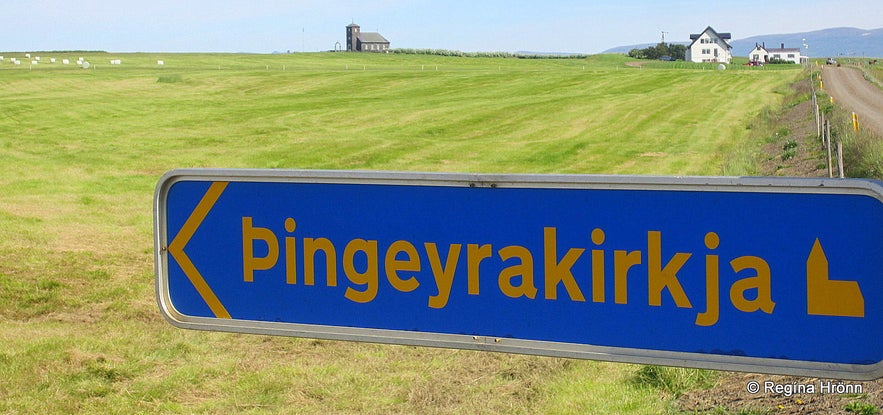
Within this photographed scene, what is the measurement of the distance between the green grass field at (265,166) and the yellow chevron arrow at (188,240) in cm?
177

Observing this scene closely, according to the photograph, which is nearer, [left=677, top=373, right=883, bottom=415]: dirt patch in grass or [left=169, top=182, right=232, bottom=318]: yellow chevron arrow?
[left=169, top=182, right=232, bottom=318]: yellow chevron arrow

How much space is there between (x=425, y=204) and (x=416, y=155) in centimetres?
2215

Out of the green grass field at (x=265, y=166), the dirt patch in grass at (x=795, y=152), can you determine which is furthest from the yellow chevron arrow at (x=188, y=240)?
the dirt patch in grass at (x=795, y=152)

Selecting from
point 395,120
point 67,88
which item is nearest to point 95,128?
point 395,120

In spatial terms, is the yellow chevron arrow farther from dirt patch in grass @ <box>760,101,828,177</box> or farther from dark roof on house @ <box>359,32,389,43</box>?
dark roof on house @ <box>359,32,389,43</box>

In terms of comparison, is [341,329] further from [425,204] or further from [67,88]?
[67,88]

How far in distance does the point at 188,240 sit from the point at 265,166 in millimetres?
19871

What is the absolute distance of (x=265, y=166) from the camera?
21578mm

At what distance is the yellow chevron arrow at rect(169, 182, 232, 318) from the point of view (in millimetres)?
2074

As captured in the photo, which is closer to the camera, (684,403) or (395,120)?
(684,403)

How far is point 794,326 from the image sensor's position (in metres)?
1.61

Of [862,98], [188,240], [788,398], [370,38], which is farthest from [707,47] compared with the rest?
[188,240]

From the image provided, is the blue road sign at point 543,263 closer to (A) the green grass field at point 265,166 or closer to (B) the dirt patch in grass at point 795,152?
(A) the green grass field at point 265,166

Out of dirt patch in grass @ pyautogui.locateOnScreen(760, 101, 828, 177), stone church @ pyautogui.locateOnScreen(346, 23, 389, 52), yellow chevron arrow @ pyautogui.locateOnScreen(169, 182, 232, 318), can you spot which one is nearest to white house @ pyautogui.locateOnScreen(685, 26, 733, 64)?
stone church @ pyautogui.locateOnScreen(346, 23, 389, 52)
